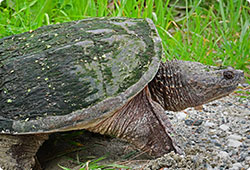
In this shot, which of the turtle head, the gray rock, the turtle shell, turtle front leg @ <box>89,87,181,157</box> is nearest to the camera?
the turtle shell

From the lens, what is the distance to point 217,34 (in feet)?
16.2

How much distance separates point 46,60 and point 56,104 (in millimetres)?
358

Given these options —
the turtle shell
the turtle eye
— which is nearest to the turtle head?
the turtle eye

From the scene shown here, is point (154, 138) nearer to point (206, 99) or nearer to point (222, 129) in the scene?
point (206, 99)

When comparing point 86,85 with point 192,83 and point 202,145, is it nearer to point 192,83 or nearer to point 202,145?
point 192,83

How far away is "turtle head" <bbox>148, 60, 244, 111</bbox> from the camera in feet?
8.57

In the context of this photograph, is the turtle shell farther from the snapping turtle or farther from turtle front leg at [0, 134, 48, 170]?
turtle front leg at [0, 134, 48, 170]

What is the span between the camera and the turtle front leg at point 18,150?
2217mm

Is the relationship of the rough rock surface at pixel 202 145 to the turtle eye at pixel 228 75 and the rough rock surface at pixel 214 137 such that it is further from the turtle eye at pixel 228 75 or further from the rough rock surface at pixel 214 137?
the turtle eye at pixel 228 75

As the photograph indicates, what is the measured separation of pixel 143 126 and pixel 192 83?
618mm

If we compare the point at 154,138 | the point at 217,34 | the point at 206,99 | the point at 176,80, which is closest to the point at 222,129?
the point at 206,99

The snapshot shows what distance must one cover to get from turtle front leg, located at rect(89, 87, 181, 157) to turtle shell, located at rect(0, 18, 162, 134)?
0.19m

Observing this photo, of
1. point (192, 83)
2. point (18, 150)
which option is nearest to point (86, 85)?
point (18, 150)

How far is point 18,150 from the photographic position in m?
2.27
